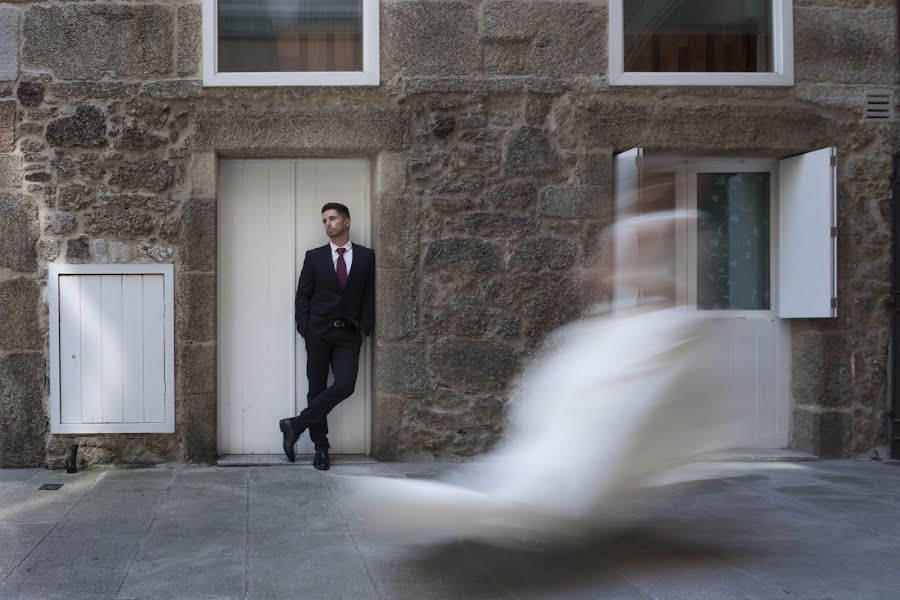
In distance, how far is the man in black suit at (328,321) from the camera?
6.52 m

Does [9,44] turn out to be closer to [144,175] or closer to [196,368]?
[144,175]

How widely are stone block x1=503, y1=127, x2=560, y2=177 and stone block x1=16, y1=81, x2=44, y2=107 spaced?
345 centimetres

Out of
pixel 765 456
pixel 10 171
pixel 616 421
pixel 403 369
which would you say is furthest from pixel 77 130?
pixel 765 456

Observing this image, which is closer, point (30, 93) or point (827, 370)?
point (30, 93)

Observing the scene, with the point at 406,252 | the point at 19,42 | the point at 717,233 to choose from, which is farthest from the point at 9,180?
the point at 717,233

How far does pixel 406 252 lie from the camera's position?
6652 mm

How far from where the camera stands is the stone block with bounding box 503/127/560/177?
670cm

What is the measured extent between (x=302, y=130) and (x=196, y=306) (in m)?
1.52

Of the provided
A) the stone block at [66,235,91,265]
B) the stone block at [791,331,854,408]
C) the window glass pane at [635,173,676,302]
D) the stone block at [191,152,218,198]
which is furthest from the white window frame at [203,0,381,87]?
the stone block at [791,331,854,408]

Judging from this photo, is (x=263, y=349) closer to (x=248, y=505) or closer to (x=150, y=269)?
(x=150, y=269)

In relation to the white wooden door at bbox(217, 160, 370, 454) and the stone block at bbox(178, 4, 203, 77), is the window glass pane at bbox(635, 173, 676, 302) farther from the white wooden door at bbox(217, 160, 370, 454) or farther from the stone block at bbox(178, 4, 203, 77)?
the stone block at bbox(178, 4, 203, 77)

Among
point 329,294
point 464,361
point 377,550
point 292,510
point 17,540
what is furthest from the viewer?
point 464,361

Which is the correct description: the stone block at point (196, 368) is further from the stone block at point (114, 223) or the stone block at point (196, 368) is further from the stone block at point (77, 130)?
the stone block at point (77, 130)

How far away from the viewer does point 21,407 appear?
6480 millimetres
